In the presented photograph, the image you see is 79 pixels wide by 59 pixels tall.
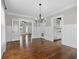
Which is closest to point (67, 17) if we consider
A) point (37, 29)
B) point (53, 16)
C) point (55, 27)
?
point (53, 16)

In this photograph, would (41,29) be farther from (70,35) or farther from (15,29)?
(70,35)

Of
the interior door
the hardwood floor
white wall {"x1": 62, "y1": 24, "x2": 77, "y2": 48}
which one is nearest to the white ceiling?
white wall {"x1": 62, "y1": 24, "x2": 77, "y2": 48}

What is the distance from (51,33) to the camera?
6035 millimetres

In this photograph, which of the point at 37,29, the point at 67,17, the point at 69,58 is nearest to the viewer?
the point at 69,58

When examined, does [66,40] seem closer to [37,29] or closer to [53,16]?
[53,16]

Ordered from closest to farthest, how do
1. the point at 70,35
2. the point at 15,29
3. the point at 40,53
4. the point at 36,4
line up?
the point at 40,53
the point at 36,4
the point at 70,35
the point at 15,29

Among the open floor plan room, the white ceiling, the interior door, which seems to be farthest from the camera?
the interior door

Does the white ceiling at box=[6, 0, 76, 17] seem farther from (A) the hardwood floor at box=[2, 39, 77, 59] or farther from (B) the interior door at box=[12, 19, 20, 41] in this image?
(A) the hardwood floor at box=[2, 39, 77, 59]

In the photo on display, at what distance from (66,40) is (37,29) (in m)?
4.02

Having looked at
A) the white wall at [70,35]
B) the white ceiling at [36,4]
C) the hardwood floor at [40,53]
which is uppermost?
the white ceiling at [36,4]

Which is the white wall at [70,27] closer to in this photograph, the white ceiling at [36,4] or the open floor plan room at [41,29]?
the open floor plan room at [41,29]

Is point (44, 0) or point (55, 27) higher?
point (44, 0)

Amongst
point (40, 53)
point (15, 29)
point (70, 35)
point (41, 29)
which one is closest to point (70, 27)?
point (70, 35)

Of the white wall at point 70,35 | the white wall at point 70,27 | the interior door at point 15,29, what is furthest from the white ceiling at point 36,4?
the interior door at point 15,29
